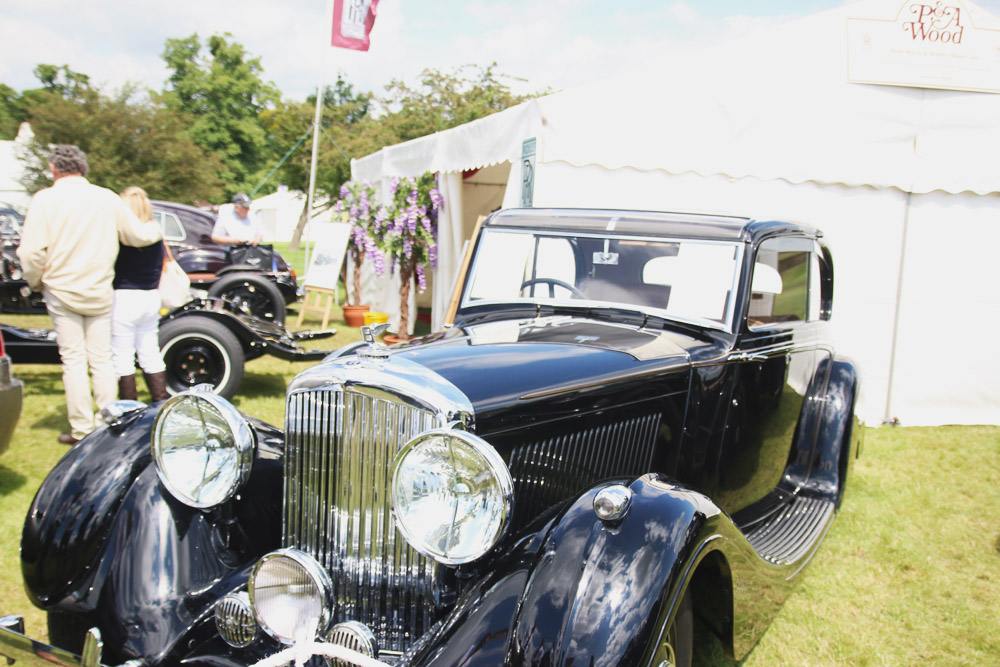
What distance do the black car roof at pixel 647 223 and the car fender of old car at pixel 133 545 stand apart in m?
1.57

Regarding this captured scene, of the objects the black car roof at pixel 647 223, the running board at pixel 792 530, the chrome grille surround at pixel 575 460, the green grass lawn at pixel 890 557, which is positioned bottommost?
the green grass lawn at pixel 890 557

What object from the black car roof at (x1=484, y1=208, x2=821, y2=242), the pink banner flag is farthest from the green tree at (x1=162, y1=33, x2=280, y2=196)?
the black car roof at (x1=484, y1=208, x2=821, y2=242)

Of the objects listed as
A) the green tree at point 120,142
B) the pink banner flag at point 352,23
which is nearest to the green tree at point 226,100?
the green tree at point 120,142

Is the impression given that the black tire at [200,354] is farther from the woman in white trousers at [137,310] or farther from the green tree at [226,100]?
the green tree at [226,100]

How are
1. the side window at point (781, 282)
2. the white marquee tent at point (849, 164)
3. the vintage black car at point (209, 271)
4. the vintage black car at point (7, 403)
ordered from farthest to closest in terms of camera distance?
the vintage black car at point (209, 271)
the white marquee tent at point (849, 164)
the vintage black car at point (7, 403)
the side window at point (781, 282)

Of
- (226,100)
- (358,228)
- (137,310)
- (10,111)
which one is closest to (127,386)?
(137,310)

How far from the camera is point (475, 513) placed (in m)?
1.66

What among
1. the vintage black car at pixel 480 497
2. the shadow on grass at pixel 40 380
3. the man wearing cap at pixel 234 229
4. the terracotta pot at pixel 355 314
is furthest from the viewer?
the terracotta pot at pixel 355 314

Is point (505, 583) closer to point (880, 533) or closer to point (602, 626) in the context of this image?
point (602, 626)

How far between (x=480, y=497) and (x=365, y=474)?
16.0 inches

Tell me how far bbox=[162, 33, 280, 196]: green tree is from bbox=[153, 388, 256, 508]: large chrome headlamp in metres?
36.0

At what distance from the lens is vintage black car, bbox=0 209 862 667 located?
1.57 meters

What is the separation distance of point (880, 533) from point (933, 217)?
130 inches

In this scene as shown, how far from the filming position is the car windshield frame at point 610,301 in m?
2.74
